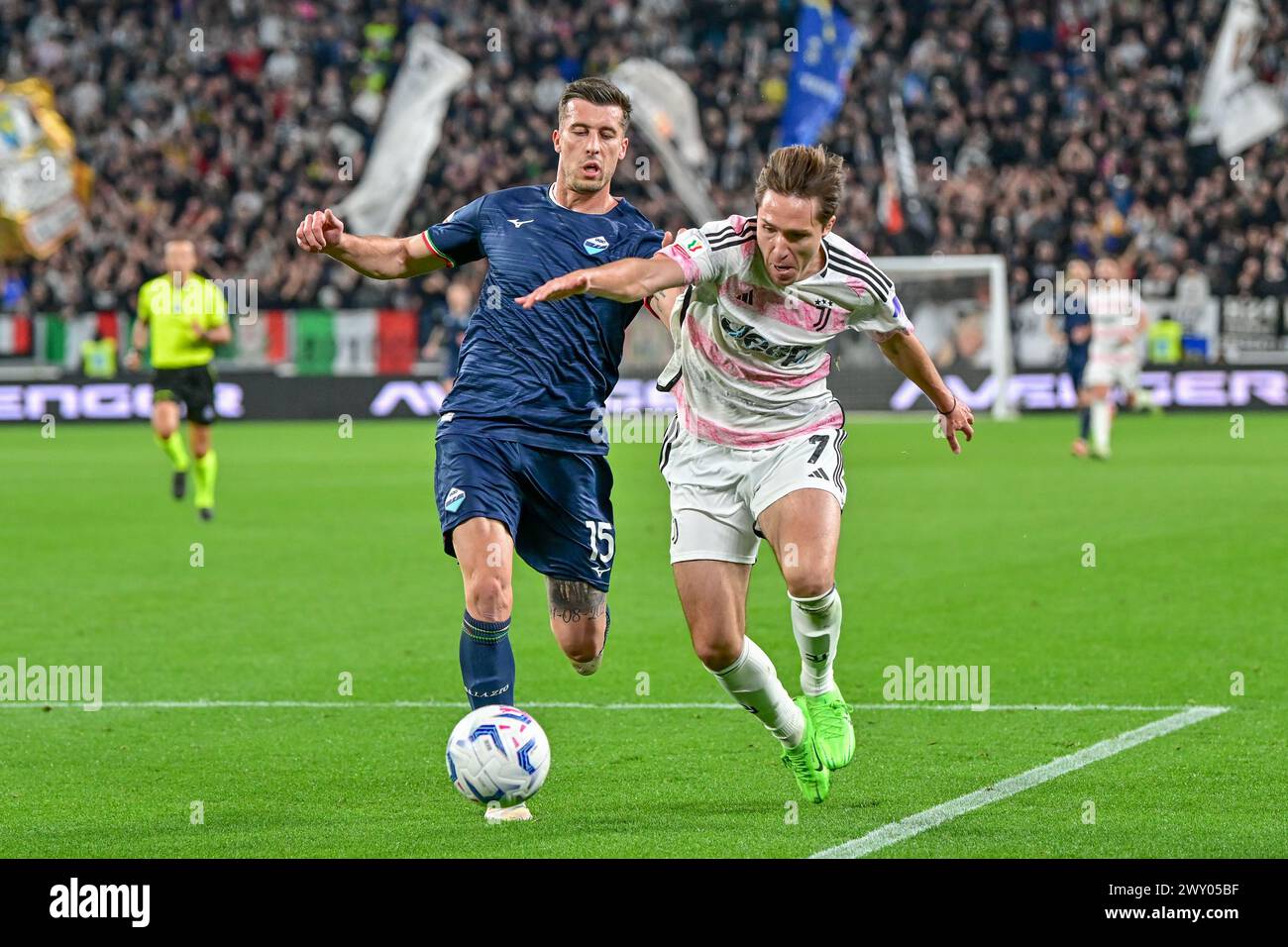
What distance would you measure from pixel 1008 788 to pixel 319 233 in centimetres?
299

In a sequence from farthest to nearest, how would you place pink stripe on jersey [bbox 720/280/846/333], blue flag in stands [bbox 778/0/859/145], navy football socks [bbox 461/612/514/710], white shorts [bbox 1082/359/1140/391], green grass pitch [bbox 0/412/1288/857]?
blue flag in stands [bbox 778/0/859/145], white shorts [bbox 1082/359/1140/391], pink stripe on jersey [bbox 720/280/846/333], navy football socks [bbox 461/612/514/710], green grass pitch [bbox 0/412/1288/857]

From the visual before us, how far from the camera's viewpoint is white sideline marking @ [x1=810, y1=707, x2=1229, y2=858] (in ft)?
19.2

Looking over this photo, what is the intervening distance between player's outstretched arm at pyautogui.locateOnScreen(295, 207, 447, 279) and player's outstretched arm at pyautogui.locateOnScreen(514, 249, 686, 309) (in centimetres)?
103

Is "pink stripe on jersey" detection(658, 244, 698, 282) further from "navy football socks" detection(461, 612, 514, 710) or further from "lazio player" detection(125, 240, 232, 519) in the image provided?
"lazio player" detection(125, 240, 232, 519)

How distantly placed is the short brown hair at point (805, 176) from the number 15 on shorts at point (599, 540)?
1.44 m

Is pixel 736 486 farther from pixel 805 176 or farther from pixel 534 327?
pixel 805 176

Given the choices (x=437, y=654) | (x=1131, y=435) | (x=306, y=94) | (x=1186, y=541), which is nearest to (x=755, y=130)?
(x=306, y=94)

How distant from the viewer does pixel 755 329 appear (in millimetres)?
6680

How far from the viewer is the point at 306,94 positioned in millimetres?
35312

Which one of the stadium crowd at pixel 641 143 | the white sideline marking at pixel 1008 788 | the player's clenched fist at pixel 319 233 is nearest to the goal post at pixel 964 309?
the stadium crowd at pixel 641 143

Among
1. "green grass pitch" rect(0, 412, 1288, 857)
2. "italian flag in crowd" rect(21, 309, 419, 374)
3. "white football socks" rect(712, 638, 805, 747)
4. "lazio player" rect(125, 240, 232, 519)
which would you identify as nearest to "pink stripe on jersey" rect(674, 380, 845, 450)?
"white football socks" rect(712, 638, 805, 747)

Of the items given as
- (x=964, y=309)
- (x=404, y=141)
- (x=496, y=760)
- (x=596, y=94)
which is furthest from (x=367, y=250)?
(x=404, y=141)
